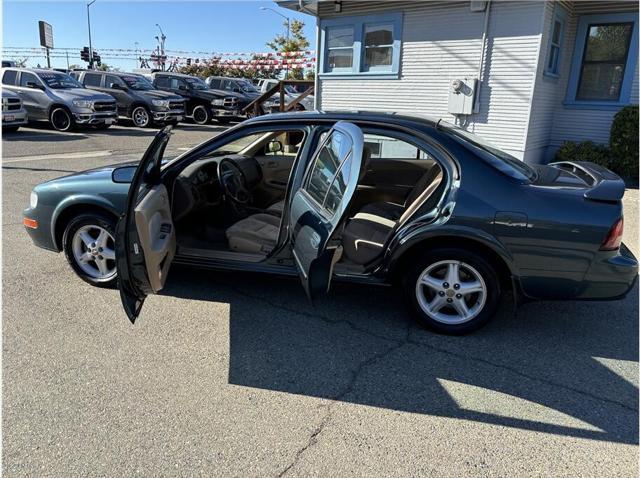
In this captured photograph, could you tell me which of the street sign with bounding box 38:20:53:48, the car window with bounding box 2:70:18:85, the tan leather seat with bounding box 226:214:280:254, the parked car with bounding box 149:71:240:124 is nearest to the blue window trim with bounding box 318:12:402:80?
the tan leather seat with bounding box 226:214:280:254

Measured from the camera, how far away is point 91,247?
3934 millimetres

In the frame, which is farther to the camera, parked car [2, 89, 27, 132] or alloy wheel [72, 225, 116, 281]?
parked car [2, 89, 27, 132]

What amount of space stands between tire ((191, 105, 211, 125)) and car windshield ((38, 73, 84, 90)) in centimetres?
459

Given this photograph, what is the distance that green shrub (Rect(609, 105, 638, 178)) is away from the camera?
8828 mm

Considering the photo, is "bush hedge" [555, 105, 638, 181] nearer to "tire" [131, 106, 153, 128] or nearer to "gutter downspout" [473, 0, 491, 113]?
"gutter downspout" [473, 0, 491, 113]

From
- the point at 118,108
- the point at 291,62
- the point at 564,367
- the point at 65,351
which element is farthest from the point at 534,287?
the point at 291,62

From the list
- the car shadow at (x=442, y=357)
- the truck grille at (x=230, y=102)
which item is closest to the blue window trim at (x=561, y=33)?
the car shadow at (x=442, y=357)

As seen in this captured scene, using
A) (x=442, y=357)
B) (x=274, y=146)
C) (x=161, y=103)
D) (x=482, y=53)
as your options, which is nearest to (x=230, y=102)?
(x=161, y=103)

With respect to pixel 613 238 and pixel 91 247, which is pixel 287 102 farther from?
pixel 613 238

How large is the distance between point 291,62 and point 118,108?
821cm

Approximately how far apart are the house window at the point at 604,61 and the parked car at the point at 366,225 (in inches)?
281

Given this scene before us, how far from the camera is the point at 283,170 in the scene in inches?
199

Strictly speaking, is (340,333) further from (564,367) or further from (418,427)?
(564,367)

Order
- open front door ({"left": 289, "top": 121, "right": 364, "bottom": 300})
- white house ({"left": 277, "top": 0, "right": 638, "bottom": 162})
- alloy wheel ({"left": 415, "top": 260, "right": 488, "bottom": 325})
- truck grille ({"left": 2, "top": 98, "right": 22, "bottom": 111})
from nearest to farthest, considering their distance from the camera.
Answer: open front door ({"left": 289, "top": 121, "right": 364, "bottom": 300}) → alloy wheel ({"left": 415, "top": 260, "right": 488, "bottom": 325}) → white house ({"left": 277, "top": 0, "right": 638, "bottom": 162}) → truck grille ({"left": 2, "top": 98, "right": 22, "bottom": 111})
